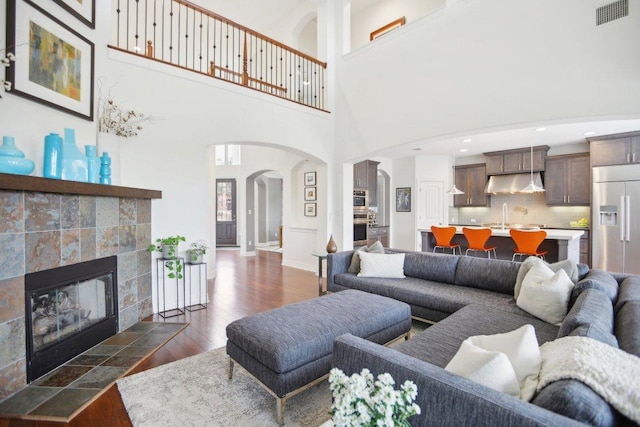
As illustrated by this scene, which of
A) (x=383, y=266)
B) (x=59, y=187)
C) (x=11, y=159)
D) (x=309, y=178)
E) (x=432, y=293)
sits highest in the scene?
(x=309, y=178)

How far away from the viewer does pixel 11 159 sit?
7.41 ft

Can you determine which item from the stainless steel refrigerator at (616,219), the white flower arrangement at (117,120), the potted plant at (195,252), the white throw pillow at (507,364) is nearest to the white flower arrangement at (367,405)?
the white throw pillow at (507,364)

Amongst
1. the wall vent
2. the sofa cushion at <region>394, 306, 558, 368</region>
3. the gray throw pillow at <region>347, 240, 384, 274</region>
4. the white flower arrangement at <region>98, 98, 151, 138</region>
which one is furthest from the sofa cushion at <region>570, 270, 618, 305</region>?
the white flower arrangement at <region>98, 98, 151, 138</region>

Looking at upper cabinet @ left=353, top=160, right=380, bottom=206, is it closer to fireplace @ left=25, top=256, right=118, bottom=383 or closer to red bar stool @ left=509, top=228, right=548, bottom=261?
red bar stool @ left=509, top=228, right=548, bottom=261

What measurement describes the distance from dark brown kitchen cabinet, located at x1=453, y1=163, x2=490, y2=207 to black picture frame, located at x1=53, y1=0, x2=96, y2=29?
7697 mm

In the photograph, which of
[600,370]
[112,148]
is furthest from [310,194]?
[600,370]

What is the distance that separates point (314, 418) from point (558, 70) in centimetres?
436

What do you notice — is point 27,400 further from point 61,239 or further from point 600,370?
point 600,370

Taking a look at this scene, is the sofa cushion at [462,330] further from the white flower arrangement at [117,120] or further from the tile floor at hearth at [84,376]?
the white flower arrangement at [117,120]

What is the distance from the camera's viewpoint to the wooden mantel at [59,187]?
6.69 ft

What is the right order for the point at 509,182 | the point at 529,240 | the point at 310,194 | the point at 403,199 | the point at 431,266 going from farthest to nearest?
the point at 403,199, the point at 509,182, the point at 310,194, the point at 529,240, the point at 431,266

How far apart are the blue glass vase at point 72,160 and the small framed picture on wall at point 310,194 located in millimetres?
4308

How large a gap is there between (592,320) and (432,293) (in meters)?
1.70

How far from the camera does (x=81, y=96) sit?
3.07m
